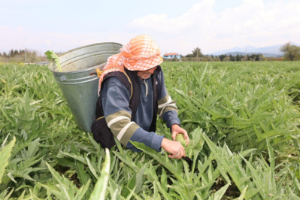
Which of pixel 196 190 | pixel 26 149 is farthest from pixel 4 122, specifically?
pixel 196 190

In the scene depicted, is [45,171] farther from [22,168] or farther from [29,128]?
[29,128]

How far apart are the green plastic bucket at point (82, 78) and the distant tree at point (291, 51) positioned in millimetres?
74682

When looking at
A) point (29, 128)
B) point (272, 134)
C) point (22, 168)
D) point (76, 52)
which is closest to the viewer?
point (22, 168)

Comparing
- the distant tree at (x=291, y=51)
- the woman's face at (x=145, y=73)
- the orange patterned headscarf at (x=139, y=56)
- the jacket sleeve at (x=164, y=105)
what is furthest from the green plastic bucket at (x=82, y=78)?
the distant tree at (x=291, y=51)

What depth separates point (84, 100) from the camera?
1699 millimetres

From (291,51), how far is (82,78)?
75967 mm

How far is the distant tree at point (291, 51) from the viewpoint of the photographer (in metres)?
62.8

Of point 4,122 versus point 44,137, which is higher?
point 4,122

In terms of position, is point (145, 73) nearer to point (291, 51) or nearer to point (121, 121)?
point (121, 121)

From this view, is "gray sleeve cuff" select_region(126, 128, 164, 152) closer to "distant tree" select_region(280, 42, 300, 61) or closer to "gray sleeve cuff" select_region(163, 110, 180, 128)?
"gray sleeve cuff" select_region(163, 110, 180, 128)

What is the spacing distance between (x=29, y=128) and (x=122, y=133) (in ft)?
2.51

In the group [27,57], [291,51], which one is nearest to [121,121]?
[27,57]

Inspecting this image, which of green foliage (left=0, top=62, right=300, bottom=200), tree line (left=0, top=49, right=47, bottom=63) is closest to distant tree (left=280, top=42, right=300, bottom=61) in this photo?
tree line (left=0, top=49, right=47, bottom=63)

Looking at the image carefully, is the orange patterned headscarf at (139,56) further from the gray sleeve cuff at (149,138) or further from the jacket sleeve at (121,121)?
the gray sleeve cuff at (149,138)
